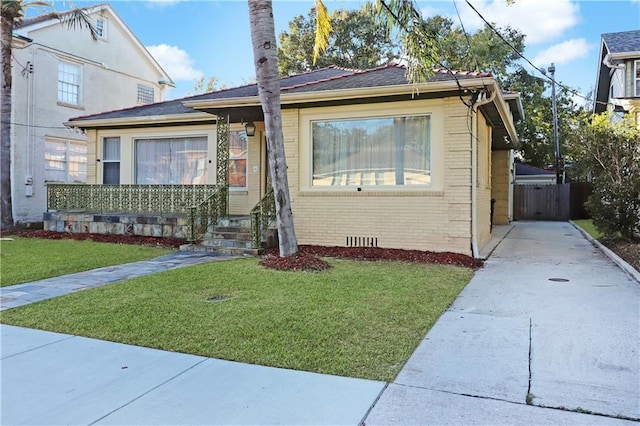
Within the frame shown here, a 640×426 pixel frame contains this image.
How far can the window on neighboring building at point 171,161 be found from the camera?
1376 cm

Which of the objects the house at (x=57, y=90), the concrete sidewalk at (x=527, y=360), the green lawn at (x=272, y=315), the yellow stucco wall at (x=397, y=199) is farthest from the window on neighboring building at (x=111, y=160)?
the concrete sidewalk at (x=527, y=360)

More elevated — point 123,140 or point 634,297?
point 123,140

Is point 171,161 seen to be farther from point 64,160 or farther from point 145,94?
point 145,94

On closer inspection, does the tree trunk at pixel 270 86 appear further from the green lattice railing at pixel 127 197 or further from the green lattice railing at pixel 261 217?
the green lattice railing at pixel 127 197

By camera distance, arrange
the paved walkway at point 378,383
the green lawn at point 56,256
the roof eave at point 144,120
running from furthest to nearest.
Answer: the roof eave at point 144,120, the green lawn at point 56,256, the paved walkway at point 378,383

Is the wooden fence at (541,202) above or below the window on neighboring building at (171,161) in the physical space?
below

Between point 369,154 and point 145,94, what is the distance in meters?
15.9

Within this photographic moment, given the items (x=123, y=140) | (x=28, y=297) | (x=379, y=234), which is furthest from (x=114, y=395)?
(x=123, y=140)

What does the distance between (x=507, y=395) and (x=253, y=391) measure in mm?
1846

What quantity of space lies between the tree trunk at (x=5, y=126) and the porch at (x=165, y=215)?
1673 mm

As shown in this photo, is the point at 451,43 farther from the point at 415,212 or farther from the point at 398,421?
the point at 398,421

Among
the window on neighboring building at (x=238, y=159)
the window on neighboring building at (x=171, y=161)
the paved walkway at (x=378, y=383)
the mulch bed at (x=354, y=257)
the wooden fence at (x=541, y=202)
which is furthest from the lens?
the wooden fence at (x=541, y=202)

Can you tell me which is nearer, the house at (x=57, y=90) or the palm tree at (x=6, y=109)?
the palm tree at (x=6, y=109)

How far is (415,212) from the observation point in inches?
395
